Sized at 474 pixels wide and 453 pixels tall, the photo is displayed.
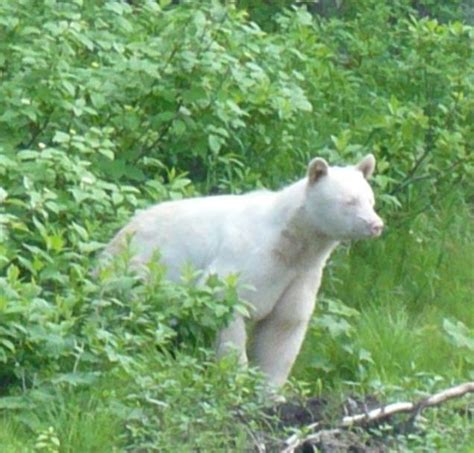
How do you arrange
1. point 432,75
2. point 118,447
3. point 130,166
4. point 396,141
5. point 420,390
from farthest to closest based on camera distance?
point 432,75, point 396,141, point 130,166, point 420,390, point 118,447

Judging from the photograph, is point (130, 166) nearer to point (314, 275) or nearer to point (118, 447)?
point (314, 275)

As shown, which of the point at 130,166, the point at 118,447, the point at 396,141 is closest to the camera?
the point at 118,447

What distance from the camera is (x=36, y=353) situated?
20.6ft

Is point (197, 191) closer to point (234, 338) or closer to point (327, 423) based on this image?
point (234, 338)

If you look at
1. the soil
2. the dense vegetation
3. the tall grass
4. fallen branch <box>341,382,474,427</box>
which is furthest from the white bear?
fallen branch <box>341,382,474,427</box>

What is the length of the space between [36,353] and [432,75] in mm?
3726

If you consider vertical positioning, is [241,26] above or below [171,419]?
above

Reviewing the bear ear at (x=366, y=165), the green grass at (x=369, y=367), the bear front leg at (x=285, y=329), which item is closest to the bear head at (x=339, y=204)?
the bear ear at (x=366, y=165)

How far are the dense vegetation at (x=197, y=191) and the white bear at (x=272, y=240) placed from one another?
19cm

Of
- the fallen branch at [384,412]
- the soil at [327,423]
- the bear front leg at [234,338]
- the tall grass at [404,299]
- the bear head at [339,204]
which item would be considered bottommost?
the tall grass at [404,299]

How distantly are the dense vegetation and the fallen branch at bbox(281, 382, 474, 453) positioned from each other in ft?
0.23

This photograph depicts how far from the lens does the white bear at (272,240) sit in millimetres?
6984

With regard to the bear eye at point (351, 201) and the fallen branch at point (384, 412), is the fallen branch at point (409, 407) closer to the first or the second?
the fallen branch at point (384, 412)

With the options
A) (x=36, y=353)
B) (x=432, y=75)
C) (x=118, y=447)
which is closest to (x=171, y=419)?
(x=118, y=447)
